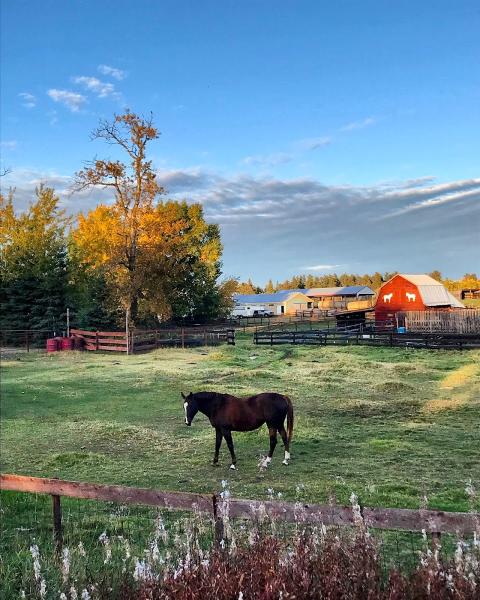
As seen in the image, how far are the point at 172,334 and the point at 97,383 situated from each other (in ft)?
62.1

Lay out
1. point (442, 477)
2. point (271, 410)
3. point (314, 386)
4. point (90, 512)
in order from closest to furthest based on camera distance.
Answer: point (90, 512), point (442, 477), point (271, 410), point (314, 386)

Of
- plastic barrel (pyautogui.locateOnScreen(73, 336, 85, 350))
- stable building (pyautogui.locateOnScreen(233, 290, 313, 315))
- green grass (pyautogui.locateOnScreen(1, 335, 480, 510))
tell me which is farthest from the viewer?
stable building (pyautogui.locateOnScreen(233, 290, 313, 315))

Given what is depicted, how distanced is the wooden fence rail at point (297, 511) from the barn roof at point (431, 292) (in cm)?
4680

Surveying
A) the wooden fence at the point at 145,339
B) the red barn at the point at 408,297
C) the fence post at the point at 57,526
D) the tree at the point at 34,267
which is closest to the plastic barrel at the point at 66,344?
the wooden fence at the point at 145,339

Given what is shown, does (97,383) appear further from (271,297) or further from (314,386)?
(271,297)

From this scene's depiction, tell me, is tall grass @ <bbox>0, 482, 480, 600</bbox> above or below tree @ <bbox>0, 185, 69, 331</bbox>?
below

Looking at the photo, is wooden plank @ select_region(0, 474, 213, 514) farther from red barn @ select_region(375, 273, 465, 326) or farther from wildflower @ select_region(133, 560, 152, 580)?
red barn @ select_region(375, 273, 465, 326)

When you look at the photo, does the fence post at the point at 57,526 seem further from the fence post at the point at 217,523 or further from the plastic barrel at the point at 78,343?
the plastic barrel at the point at 78,343

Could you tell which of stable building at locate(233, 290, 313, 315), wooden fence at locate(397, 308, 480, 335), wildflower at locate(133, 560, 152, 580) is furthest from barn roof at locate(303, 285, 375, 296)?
wildflower at locate(133, 560, 152, 580)

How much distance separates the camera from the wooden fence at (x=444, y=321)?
1586 inches

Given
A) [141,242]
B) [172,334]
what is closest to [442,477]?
[172,334]

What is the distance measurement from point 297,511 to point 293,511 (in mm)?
244

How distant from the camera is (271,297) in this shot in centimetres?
11725

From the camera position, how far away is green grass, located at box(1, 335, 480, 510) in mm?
9570
